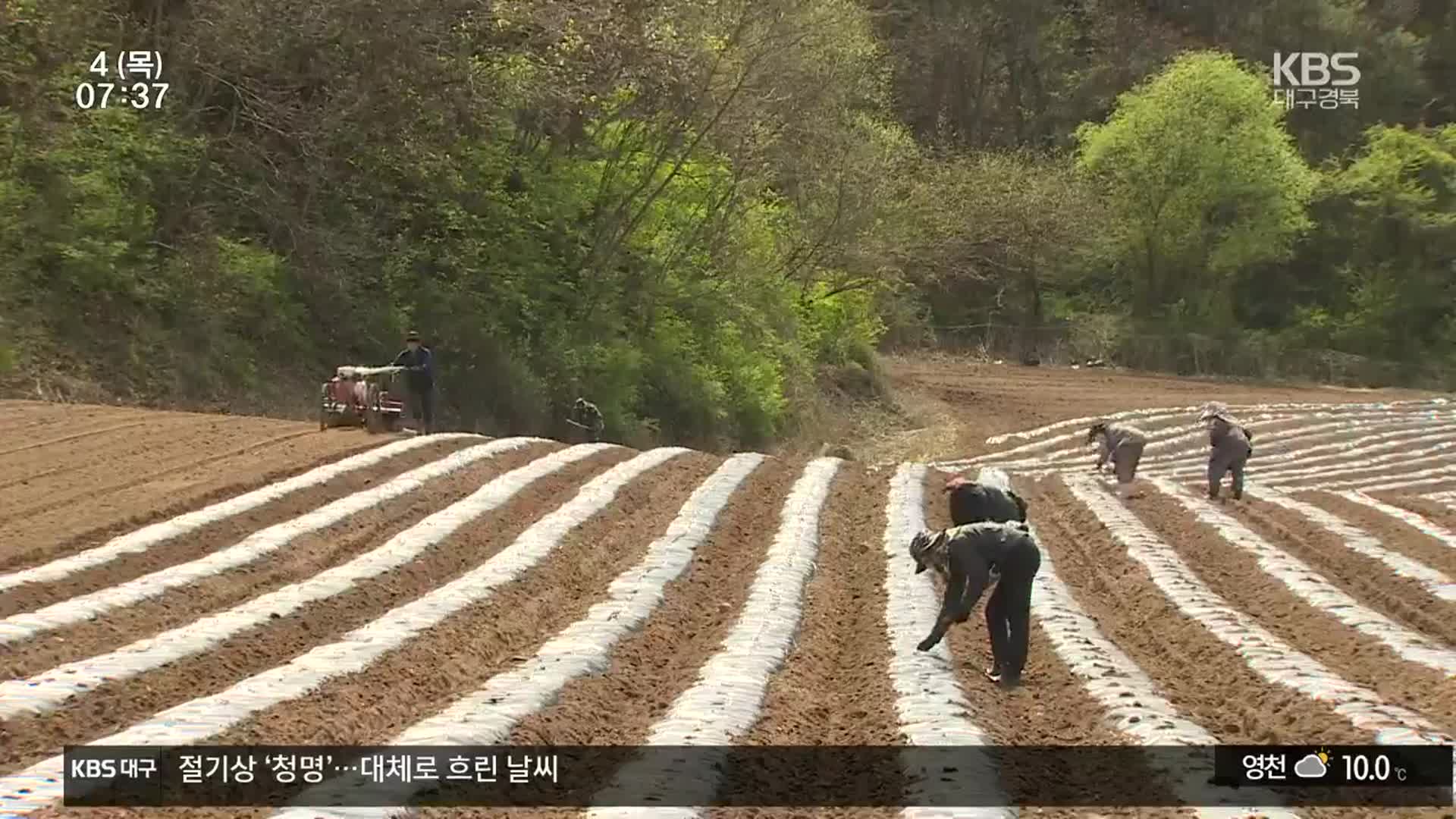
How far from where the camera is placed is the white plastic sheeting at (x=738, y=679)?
6063 millimetres

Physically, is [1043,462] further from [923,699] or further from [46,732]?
[46,732]

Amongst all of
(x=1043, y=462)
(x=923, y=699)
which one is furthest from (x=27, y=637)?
(x=1043, y=462)

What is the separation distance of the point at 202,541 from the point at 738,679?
5.47m

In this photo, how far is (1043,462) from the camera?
1063 inches

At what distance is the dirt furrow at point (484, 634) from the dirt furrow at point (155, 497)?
2.49 metres

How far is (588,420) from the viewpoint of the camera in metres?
24.4

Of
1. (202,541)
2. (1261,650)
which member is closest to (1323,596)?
(1261,650)

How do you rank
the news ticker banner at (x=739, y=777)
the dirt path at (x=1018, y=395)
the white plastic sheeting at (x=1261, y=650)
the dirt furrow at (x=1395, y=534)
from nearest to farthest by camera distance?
the news ticker banner at (x=739, y=777) → the white plastic sheeting at (x=1261, y=650) → the dirt furrow at (x=1395, y=534) → the dirt path at (x=1018, y=395)

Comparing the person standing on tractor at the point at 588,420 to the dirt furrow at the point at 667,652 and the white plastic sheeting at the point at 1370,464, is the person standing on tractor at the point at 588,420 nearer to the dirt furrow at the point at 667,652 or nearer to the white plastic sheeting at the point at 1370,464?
the dirt furrow at the point at 667,652

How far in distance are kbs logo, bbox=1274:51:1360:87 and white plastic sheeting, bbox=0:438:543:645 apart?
5630cm

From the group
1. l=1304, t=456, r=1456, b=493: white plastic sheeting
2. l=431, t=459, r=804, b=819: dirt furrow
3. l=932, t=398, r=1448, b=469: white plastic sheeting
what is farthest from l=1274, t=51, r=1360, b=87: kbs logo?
l=431, t=459, r=804, b=819: dirt furrow

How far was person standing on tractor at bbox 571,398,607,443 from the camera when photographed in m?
24.1

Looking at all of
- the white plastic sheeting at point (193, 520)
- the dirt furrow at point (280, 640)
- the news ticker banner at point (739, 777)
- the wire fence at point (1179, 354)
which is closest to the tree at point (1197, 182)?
the wire fence at point (1179, 354)

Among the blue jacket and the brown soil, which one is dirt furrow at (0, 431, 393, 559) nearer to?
the brown soil
